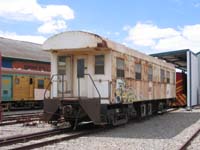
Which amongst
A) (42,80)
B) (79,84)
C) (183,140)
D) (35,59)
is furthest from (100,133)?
(35,59)

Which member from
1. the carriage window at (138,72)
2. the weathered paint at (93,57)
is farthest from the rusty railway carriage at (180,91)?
the weathered paint at (93,57)

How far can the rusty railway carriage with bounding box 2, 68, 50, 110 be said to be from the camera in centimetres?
2561

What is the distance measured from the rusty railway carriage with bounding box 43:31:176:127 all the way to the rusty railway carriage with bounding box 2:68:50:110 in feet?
38.1

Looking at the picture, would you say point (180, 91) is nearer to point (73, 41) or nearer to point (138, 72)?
point (138, 72)

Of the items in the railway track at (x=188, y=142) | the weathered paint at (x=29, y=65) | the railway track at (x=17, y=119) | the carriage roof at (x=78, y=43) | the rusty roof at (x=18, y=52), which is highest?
the rusty roof at (x=18, y=52)

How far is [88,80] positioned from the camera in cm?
1393

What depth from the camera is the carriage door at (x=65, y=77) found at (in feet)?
47.1

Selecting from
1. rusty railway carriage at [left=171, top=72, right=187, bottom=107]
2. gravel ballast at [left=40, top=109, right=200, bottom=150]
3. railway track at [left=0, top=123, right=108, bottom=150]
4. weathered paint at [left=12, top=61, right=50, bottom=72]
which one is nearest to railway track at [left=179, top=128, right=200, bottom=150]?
gravel ballast at [left=40, top=109, right=200, bottom=150]

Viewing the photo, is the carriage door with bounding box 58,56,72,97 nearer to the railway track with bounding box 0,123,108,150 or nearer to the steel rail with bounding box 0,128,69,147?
the railway track with bounding box 0,123,108,150

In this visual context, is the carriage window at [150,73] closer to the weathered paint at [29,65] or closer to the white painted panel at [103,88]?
the white painted panel at [103,88]

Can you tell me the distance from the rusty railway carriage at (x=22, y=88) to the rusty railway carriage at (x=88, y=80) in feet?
38.1

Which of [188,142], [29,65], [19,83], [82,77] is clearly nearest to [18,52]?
[29,65]

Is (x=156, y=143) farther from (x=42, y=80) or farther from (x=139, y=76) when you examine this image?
(x=42, y=80)

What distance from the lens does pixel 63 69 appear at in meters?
14.5
